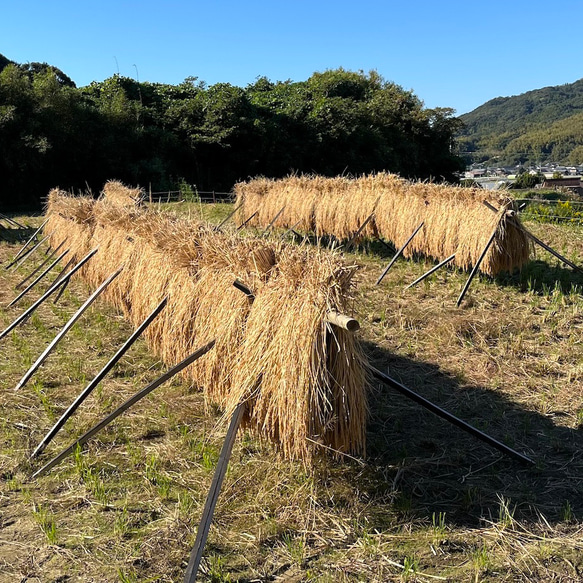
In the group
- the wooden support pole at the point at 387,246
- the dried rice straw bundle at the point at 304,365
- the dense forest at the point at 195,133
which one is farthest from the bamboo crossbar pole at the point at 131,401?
the dense forest at the point at 195,133

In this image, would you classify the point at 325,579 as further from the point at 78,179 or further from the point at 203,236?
the point at 78,179

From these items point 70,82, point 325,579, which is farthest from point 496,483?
point 70,82

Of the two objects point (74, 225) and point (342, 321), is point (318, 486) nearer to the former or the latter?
point (342, 321)

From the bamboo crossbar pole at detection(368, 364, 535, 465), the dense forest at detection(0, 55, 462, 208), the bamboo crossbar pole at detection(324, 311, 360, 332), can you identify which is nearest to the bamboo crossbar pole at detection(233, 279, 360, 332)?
the bamboo crossbar pole at detection(324, 311, 360, 332)

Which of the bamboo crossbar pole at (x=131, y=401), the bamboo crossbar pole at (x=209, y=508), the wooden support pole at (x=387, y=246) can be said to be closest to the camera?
the bamboo crossbar pole at (x=209, y=508)

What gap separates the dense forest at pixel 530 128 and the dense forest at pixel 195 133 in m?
38.6

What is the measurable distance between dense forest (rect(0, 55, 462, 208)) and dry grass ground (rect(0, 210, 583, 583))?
44.8 ft

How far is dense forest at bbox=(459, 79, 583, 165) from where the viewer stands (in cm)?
9542

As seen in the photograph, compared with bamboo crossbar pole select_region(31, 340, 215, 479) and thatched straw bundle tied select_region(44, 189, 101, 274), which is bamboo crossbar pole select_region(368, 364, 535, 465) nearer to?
bamboo crossbar pole select_region(31, 340, 215, 479)

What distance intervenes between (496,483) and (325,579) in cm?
156

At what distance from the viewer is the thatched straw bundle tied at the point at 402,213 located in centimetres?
876

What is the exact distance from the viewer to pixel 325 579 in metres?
2.96

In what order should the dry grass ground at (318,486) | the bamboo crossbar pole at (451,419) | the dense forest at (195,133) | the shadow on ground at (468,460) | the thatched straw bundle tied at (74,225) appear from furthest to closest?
1. the dense forest at (195,133)
2. the thatched straw bundle tied at (74,225)
3. the bamboo crossbar pole at (451,419)
4. the shadow on ground at (468,460)
5. the dry grass ground at (318,486)

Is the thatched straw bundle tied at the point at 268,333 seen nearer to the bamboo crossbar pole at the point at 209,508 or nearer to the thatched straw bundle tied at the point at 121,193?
the bamboo crossbar pole at the point at 209,508
